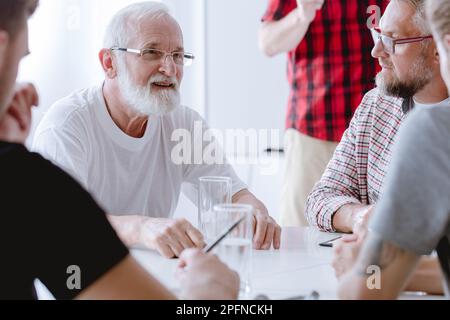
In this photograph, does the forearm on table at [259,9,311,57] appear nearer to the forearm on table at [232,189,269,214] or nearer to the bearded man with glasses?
the bearded man with glasses

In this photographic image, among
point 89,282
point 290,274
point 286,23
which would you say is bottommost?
point 290,274

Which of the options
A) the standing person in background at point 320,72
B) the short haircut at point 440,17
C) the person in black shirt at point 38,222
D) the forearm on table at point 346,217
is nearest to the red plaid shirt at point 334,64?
the standing person in background at point 320,72

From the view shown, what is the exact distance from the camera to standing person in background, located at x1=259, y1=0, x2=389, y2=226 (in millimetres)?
2006

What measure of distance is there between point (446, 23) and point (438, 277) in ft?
1.02

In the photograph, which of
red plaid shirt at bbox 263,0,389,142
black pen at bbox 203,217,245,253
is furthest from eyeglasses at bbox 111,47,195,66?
black pen at bbox 203,217,245,253

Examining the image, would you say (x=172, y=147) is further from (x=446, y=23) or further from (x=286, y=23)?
(x=446, y=23)

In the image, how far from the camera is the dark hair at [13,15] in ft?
1.98

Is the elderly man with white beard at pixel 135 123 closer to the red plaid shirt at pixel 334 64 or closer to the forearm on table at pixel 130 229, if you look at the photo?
the forearm on table at pixel 130 229

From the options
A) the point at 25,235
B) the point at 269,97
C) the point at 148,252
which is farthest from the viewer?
the point at 269,97

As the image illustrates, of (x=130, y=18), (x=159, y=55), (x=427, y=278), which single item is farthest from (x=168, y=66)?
(x=427, y=278)

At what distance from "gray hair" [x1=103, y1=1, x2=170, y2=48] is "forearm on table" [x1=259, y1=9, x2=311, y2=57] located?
0.51 metres

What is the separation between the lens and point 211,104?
2.89 meters

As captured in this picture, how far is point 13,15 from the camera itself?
61 centimetres
